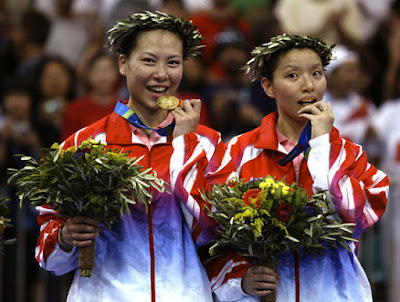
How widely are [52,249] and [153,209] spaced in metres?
0.59

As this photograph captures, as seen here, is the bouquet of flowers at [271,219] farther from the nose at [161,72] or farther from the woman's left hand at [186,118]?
the nose at [161,72]

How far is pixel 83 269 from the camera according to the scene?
473cm

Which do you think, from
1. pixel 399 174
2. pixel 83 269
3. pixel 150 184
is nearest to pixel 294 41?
pixel 150 184

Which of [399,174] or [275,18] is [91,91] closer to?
[275,18]

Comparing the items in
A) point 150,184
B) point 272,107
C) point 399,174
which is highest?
point 272,107

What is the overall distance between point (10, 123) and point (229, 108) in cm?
209

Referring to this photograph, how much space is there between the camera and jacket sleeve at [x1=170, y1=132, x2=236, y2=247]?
4832 mm

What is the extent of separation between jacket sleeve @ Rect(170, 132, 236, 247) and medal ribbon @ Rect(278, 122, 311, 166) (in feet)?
1.02

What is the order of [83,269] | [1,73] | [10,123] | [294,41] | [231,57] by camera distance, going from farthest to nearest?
[1,73], [231,57], [10,123], [294,41], [83,269]

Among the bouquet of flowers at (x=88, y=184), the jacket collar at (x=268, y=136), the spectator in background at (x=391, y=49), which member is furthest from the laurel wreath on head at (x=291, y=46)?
the spectator in background at (x=391, y=49)

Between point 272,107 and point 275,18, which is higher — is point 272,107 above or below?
below

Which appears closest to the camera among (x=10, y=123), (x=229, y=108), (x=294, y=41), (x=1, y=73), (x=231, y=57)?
(x=294, y=41)

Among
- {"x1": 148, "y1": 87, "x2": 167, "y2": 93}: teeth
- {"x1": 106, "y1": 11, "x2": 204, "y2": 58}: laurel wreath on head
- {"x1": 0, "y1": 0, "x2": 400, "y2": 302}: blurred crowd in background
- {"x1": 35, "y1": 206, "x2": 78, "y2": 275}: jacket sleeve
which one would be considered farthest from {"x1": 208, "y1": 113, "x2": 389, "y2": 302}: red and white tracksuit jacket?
{"x1": 0, "y1": 0, "x2": 400, "y2": 302}: blurred crowd in background

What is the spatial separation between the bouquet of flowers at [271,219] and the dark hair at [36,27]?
5.83 m
